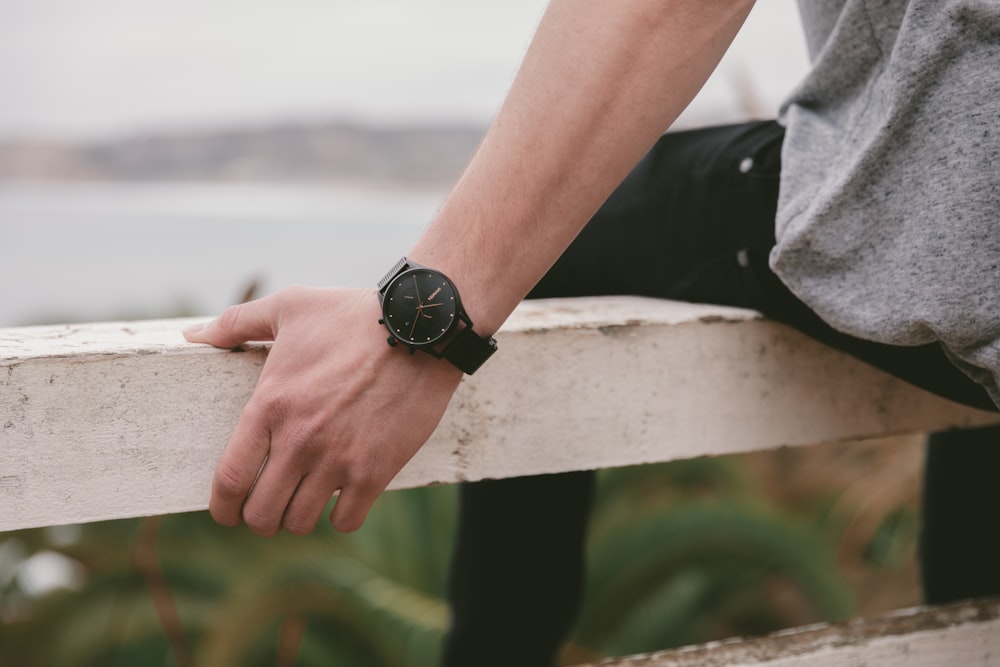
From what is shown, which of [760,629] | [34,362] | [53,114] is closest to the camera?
[34,362]

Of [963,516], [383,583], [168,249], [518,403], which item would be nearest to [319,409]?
[518,403]

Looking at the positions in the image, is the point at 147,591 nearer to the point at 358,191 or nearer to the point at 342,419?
the point at 342,419

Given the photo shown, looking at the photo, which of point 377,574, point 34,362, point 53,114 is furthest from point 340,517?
point 53,114

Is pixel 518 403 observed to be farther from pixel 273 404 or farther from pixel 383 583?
pixel 383 583

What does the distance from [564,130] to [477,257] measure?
0.47 feet

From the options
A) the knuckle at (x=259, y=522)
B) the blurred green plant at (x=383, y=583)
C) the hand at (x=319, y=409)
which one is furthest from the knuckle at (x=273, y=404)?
the blurred green plant at (x=383, y=583)

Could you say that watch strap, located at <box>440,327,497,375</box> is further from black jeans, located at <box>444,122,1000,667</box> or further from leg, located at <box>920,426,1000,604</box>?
leg, located at <box>920,426,1000,604</box>

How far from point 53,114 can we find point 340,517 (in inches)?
214

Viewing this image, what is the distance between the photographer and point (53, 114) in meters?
5.36

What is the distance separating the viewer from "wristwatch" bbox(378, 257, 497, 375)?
808mm

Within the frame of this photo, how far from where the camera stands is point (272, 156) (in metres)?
6.92

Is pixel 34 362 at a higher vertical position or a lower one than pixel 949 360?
lower

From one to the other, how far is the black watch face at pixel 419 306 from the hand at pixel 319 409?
0.07ft

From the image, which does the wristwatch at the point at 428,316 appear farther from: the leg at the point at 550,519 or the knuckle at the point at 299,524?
the leg at the point at 550,519
